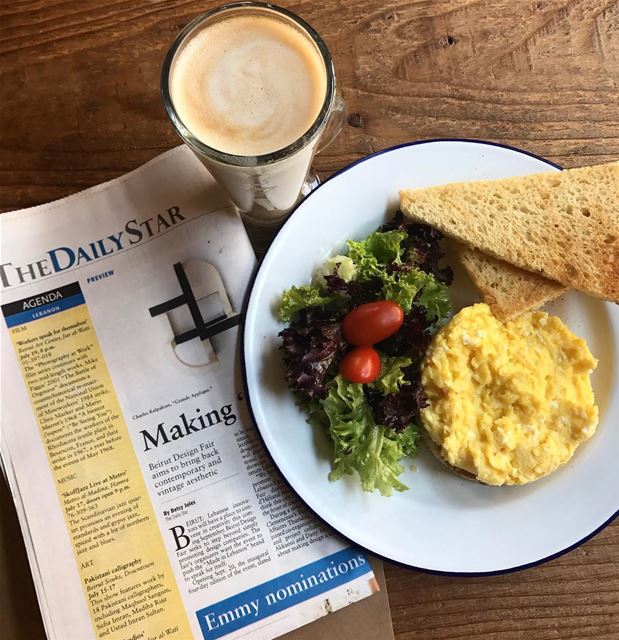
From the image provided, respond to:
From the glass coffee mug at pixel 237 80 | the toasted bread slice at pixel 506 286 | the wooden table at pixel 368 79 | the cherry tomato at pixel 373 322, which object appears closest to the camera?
the glass coffee mug at pixel 237 80

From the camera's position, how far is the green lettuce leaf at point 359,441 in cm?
127

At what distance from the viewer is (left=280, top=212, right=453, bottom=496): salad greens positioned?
126 centimetres

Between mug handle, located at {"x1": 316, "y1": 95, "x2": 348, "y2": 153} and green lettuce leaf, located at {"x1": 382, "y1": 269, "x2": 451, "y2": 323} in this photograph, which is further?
mug handle, located at {"x1": 316, "y1": 95, "x2": 348, "y2": 153}

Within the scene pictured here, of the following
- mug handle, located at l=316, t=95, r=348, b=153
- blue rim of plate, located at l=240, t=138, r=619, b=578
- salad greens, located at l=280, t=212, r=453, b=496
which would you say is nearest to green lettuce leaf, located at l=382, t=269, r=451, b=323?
salad greens, located at l=280, t=212, r=453, b=496

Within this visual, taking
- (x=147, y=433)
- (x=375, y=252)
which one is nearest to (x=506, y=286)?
(x=375, y=252)

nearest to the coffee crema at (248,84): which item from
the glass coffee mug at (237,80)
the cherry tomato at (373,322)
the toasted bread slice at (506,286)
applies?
the glass coffee mug at (237,80)

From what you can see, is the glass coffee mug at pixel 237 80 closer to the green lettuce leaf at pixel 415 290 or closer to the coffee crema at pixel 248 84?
the coffee crema at pixel 248 84

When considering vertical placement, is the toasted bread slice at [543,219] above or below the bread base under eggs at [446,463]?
above

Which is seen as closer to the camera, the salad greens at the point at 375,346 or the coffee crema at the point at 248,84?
the coffee crema at the point at 248,84

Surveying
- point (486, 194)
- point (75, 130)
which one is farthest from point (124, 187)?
point (486, 194)

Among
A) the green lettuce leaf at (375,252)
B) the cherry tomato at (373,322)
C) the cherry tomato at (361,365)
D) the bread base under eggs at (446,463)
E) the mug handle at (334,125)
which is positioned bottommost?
the bread base under eggs at (446,463)

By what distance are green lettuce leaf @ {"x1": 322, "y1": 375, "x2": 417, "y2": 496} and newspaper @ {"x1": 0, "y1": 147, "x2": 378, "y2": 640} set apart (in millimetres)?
147

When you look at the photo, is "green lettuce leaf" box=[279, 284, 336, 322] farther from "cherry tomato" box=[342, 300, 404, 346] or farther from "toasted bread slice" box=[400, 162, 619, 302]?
"toasted bread slice" box=[400, 162, 619, 302]

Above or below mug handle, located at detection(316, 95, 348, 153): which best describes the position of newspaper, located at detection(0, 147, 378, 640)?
below
